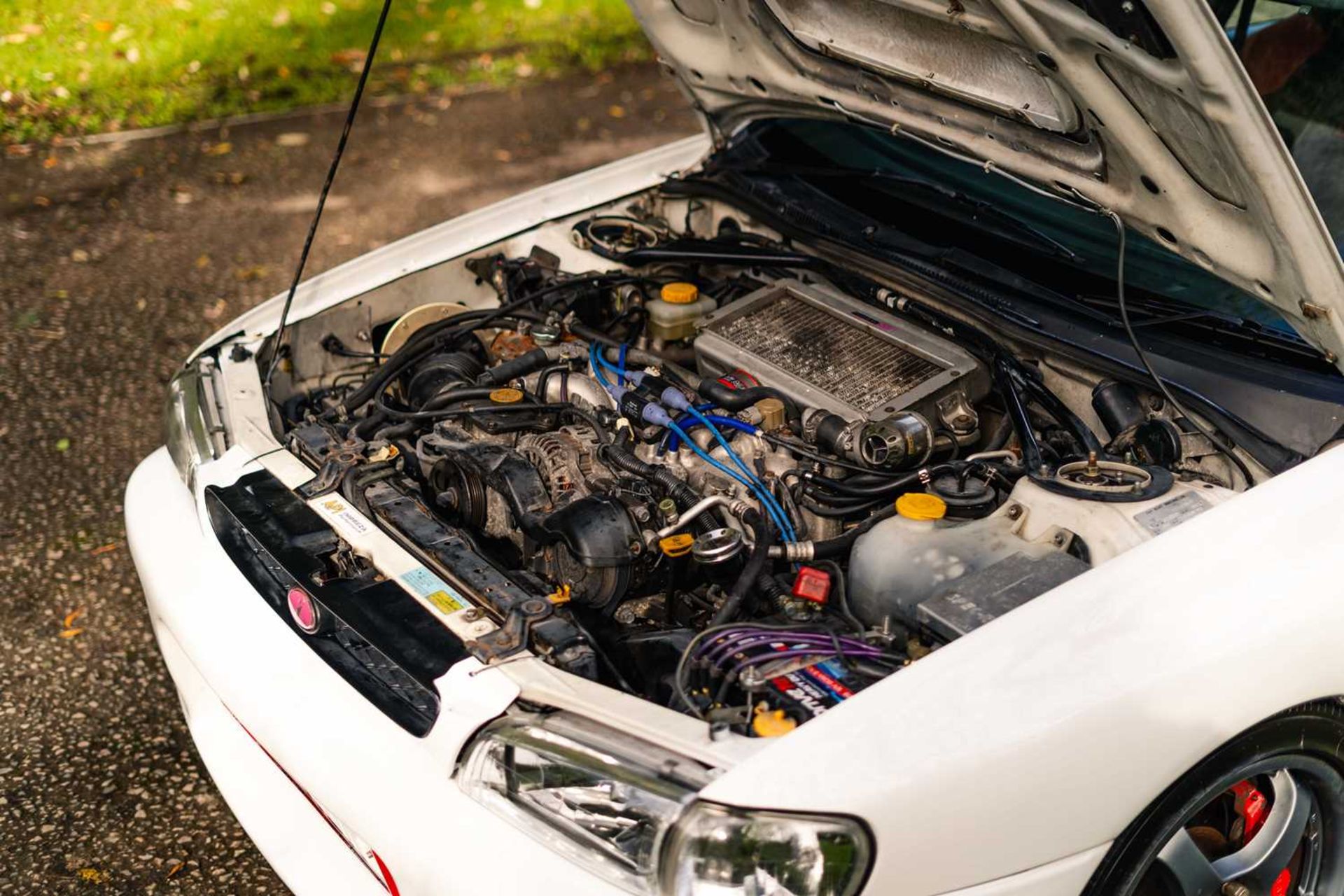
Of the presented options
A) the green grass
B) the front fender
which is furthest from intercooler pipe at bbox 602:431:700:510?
the green grass

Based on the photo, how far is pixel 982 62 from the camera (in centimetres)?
253

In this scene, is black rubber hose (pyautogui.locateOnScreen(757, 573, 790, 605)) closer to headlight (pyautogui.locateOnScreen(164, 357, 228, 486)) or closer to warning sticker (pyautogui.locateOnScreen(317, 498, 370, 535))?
warning sticker (pyautogui.locateOnScreen(317, 498, 370, 535))

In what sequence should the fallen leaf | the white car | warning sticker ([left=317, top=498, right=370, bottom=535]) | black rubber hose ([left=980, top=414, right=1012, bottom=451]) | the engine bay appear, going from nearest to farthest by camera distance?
the white car, the engine bay, warning sticker ([left=317, top=498, right=370, bottom=535]), black rubber hose ([left=980, top=414, right=1012, bottom=451]), the fallen leaf

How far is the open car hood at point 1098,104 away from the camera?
206 centimetres

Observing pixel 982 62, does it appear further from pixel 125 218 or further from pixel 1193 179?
pixel 125 218

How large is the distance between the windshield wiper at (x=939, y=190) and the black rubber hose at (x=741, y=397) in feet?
2.25

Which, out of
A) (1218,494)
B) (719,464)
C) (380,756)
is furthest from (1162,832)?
(380,756)

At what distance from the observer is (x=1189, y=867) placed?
2.17 m

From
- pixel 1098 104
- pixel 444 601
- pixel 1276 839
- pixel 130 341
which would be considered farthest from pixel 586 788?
pixel 130 341

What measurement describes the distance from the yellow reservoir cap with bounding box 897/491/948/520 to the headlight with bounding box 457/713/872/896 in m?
0.73

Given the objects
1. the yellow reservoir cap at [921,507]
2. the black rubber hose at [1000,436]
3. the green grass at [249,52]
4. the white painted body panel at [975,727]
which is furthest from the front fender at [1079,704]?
the green grass at [249,52]

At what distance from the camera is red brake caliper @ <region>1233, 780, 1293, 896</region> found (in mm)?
2291

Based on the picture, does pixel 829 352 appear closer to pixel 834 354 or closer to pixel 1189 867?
pixel 834 354

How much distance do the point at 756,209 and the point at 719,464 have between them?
962 millimetres
